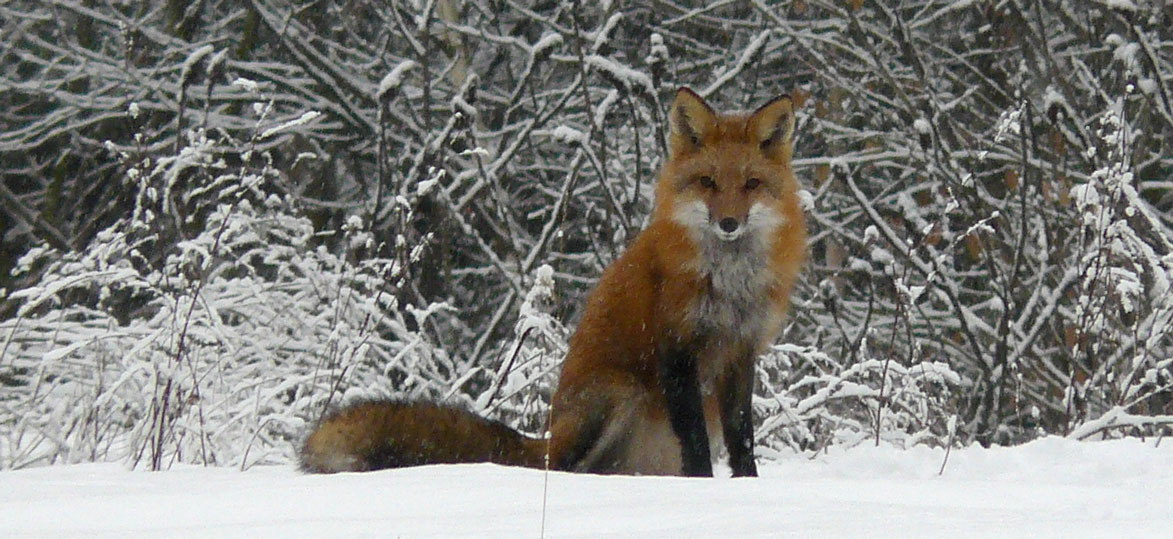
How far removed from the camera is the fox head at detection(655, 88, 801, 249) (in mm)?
4805

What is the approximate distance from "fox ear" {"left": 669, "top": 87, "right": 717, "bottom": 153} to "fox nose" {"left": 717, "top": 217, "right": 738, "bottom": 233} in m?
0.41

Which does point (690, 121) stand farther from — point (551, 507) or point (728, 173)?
point (551, 507)

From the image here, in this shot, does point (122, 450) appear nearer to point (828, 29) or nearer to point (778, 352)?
point (778, 352)

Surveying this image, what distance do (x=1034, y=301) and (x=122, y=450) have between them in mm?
5801

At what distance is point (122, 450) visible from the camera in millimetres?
5633

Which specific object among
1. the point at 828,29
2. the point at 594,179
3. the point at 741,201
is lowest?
the point at 741,201

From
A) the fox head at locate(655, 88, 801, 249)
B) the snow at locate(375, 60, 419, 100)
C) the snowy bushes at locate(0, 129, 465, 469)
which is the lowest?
the snowy bushes at locate(0, 129, 465, 469)

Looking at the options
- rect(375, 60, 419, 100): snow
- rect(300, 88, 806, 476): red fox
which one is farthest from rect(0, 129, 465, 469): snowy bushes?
rect(300, 88, 806, 476): red fox

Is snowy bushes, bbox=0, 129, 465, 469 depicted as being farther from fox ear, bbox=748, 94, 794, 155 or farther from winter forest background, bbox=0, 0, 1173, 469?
fox ear, bbox=748, 94, 794, 155

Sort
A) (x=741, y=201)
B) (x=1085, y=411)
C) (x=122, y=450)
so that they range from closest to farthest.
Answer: (x=741, y=201)
(x=122, y=450)
(x=1085, y=411)

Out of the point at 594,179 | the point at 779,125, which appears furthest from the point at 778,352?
the point at 594,179

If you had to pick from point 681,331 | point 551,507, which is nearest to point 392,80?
point 681,331

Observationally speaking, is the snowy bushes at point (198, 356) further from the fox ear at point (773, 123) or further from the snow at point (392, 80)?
the fox ear at point (773, 123)

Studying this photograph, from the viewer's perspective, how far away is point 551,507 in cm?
267
